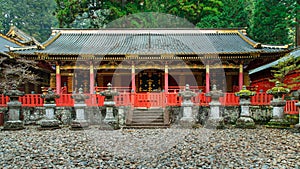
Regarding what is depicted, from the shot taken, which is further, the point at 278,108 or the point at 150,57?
the point at 150,57

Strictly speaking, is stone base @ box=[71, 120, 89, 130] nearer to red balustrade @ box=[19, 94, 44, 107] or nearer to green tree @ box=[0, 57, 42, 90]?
red balustrade @ box=[19, 94, 44, 107]

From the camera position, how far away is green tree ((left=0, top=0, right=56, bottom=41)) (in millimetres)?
42656

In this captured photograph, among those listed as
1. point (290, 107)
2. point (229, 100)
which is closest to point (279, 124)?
point (290, 107)

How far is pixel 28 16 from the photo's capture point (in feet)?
144

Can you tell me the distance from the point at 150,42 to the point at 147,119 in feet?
23.6

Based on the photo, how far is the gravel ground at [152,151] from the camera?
5.98 m

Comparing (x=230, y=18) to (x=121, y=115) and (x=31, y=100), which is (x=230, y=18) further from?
(x=31, y=100)

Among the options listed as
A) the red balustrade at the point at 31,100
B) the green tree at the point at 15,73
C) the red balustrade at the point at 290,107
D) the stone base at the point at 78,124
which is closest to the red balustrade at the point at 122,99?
the stone base at the point at 78,124

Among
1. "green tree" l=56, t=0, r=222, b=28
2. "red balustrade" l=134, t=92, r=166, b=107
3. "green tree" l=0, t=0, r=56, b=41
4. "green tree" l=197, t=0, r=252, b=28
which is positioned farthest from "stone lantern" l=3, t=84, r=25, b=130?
"green tree" l=0, t=0, r=56, b=41

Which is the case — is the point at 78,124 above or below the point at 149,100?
below

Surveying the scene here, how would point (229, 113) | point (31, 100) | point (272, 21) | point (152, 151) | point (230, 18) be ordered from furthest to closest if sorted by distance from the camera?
point (230, 18) < point (272, 21) < point (31, 100) < point (229, 113) < point (152, 151)

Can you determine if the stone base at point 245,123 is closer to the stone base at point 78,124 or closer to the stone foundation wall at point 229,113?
the stone foundation wall at point 229,113

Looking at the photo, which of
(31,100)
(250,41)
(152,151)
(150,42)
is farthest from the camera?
(150,42)

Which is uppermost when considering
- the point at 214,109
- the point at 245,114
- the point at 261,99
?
the point at 261,99
